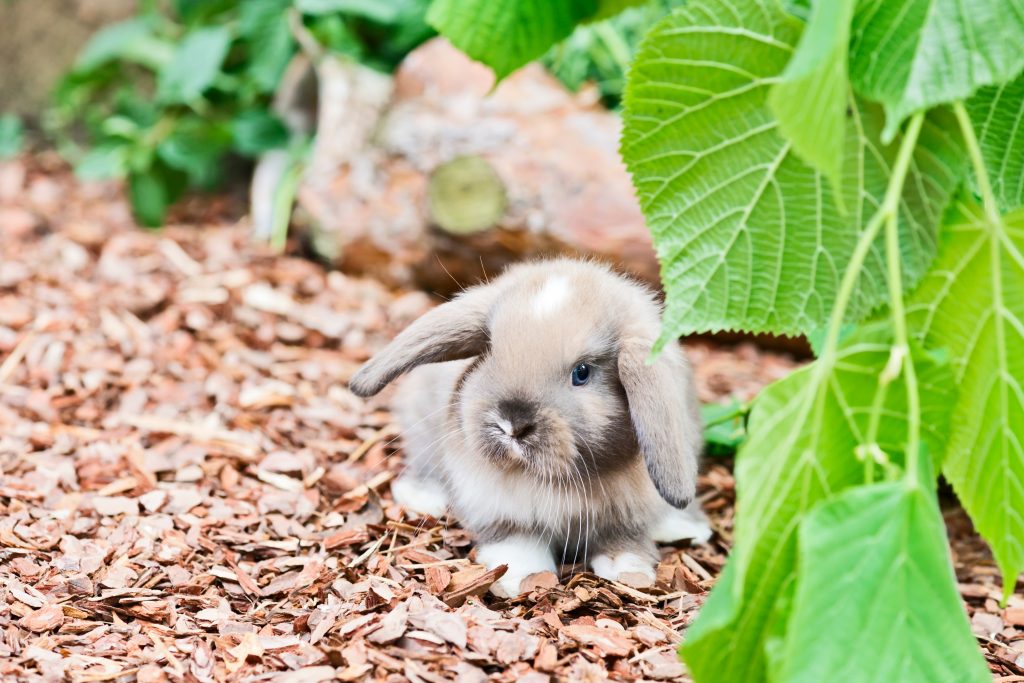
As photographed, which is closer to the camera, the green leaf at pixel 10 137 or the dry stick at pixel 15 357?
the dry stick at pixel 15 357

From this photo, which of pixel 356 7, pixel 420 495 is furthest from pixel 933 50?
pixel 356 7

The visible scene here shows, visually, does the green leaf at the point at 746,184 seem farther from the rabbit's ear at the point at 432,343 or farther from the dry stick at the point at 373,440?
the dry stick at the point at 373,440

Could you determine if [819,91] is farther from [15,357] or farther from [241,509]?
[15,357]

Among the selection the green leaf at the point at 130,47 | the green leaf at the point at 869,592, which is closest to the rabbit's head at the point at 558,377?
the green leaf at the point at 869,592

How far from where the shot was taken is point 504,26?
212 cm

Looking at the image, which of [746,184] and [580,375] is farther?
[580,375]

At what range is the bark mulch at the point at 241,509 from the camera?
229 centimetres

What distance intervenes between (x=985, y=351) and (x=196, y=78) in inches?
170

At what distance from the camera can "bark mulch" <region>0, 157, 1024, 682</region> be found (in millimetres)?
2285

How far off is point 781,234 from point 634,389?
0.96 metres

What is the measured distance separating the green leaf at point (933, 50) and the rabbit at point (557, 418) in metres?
1.17

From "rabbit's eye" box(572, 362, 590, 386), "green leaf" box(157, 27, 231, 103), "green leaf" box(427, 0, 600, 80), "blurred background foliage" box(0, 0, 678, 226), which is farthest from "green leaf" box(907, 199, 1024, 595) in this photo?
"green leaf" box(157, 27, 231, 103)

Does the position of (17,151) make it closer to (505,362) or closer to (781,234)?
(505,362)

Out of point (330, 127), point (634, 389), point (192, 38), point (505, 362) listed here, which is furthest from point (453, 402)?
point (192, 38)
